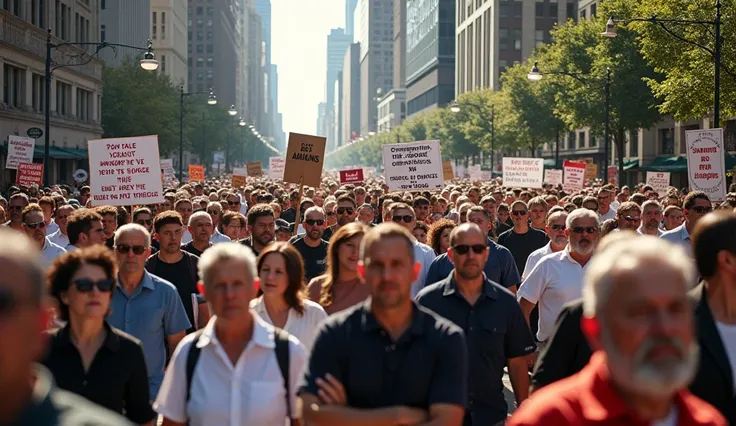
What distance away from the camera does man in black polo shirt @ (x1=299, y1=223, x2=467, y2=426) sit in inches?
179

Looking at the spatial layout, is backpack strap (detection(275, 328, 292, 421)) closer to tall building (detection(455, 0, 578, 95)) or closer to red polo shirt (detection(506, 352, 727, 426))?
red polo shirt (detection(506, 352, 727, 426))

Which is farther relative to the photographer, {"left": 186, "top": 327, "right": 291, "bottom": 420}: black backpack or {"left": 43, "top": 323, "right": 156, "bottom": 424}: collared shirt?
{"left": 43, "top": 323, "right": 156, "bottom": 424}: collared shirt

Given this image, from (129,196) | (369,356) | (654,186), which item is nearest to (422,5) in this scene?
(654,186)

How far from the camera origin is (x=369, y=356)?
456cm

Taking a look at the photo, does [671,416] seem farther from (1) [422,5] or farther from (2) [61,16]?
(1) [422,5]

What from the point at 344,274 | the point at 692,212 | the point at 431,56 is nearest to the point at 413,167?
the point at 692,212

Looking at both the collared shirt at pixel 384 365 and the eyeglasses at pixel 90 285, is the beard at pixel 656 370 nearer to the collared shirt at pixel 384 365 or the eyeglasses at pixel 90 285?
the collared shirt at pixel 384 365

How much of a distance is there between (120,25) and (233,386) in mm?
91882

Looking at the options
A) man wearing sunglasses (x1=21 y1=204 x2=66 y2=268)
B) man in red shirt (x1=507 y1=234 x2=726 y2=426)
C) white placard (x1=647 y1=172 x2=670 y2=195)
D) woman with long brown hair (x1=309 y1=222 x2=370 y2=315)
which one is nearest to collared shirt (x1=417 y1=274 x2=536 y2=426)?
woman with long brown hair (x1=309 y1=222 x2=370 y2=315)

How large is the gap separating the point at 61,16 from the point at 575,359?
62215 millimetres

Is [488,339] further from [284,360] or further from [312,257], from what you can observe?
[312,257]

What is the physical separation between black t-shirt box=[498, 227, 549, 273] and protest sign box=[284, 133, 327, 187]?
14.2 feet

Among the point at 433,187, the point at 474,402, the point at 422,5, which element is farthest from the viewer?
the point at 422,5

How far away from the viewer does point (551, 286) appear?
8766 millimetres
